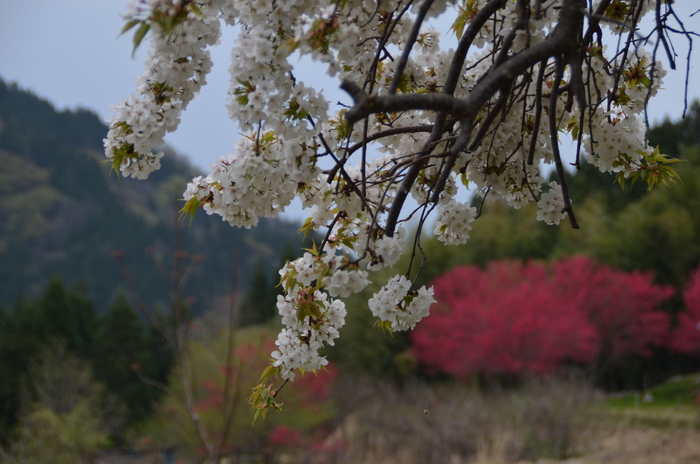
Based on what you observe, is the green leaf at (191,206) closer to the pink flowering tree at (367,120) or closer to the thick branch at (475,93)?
the pink flowering tree at (367,120)

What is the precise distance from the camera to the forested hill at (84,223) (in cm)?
3484

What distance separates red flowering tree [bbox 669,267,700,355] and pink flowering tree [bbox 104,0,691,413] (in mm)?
13453

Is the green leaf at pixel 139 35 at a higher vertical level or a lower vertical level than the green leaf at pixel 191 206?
higher

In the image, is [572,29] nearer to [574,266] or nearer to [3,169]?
[574,266]

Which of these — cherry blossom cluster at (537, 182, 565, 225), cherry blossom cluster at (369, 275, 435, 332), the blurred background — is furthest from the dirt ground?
cherry blossom cluster at (369, 275, 435, 332)

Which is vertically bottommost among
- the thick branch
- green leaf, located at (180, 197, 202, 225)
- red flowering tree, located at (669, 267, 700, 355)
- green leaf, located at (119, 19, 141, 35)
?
red flowering tree, located at (669, 267, 700, 355)

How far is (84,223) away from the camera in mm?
42375

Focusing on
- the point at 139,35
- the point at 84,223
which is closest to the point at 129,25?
the point at 139,35

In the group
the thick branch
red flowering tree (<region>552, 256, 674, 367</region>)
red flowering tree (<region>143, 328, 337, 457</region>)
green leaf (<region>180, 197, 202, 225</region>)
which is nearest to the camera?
the thick branch

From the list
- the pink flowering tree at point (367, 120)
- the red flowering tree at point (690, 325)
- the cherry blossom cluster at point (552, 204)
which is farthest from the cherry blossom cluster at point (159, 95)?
the red flowering tree at point (690, 325)

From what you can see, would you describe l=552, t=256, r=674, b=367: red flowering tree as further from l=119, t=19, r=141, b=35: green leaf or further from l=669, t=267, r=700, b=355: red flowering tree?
l=119, t=19, r=141, b=35: green leaf

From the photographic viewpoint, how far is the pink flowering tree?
1166 mm

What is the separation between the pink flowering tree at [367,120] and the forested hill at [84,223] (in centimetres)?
3116

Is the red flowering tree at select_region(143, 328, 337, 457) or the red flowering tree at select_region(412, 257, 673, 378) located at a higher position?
the red flowering tree at select_region(412, 257, 673, 378)
